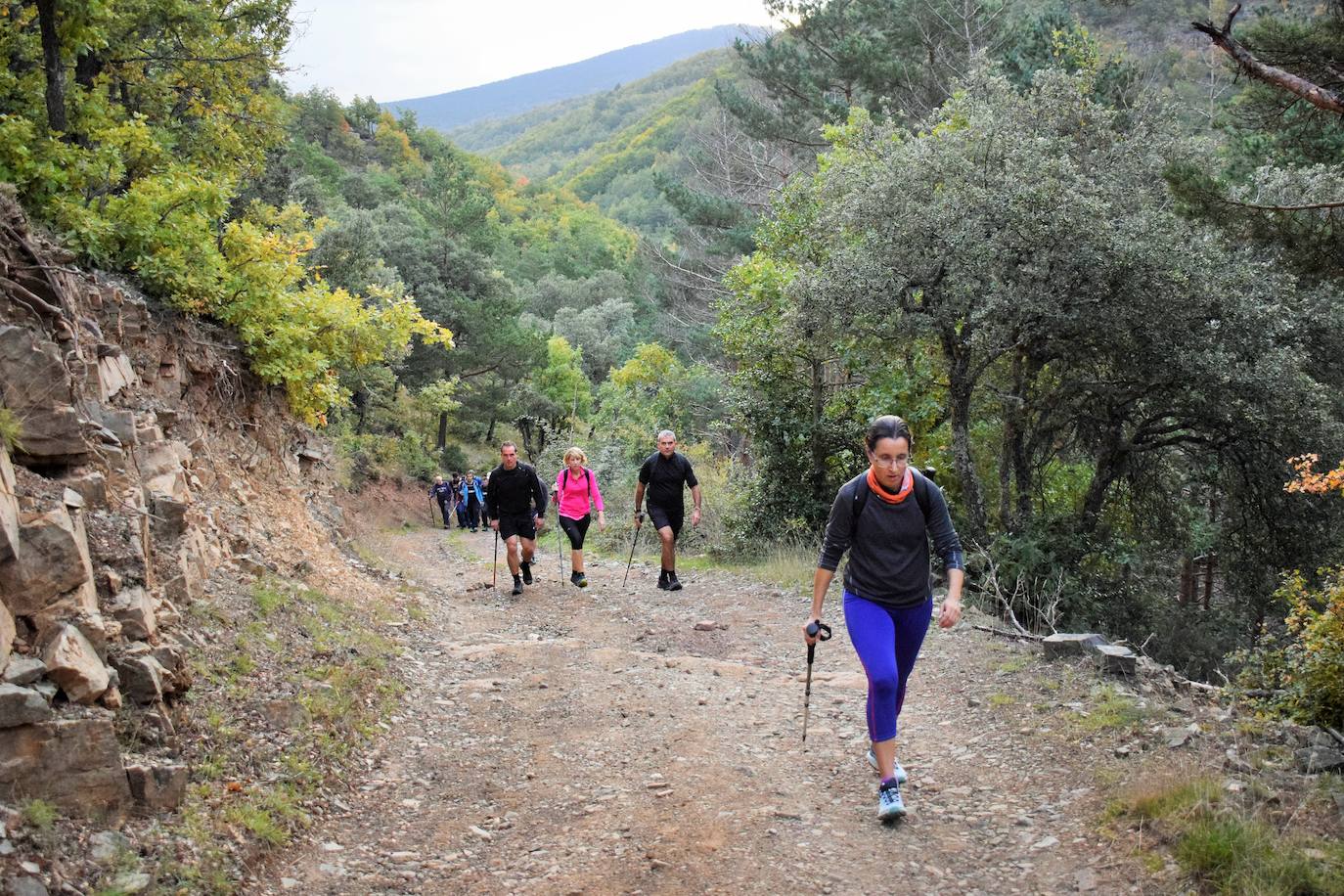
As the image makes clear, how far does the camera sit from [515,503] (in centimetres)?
1206

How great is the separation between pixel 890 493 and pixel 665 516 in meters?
7.00

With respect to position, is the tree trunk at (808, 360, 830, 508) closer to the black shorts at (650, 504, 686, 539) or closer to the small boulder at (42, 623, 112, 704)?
the black shorts at (650, 504, 686, 539)

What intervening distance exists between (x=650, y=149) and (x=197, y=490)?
100778mm

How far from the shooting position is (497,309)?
39.3 metres

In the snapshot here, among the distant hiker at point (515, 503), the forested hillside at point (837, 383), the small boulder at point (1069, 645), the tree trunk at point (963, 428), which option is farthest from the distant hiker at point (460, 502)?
the small boulder at point (1069, 645)

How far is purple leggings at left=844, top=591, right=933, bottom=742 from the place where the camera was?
4.91m

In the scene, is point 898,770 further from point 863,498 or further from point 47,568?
point 47,568

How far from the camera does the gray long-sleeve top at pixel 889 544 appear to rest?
4996 millimetres

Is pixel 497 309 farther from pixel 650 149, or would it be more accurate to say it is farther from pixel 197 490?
pixel 650 149

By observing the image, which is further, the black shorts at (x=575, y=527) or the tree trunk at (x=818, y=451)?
the tree trunk at (x=818, y=451)

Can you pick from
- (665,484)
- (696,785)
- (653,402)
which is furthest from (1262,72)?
(653,402)

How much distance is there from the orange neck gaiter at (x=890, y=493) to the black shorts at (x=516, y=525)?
7660 mm

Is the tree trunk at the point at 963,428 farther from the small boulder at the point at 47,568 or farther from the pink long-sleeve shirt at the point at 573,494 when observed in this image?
the small boulder at the point at 47,568

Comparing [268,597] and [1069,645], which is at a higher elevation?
[268,597]
